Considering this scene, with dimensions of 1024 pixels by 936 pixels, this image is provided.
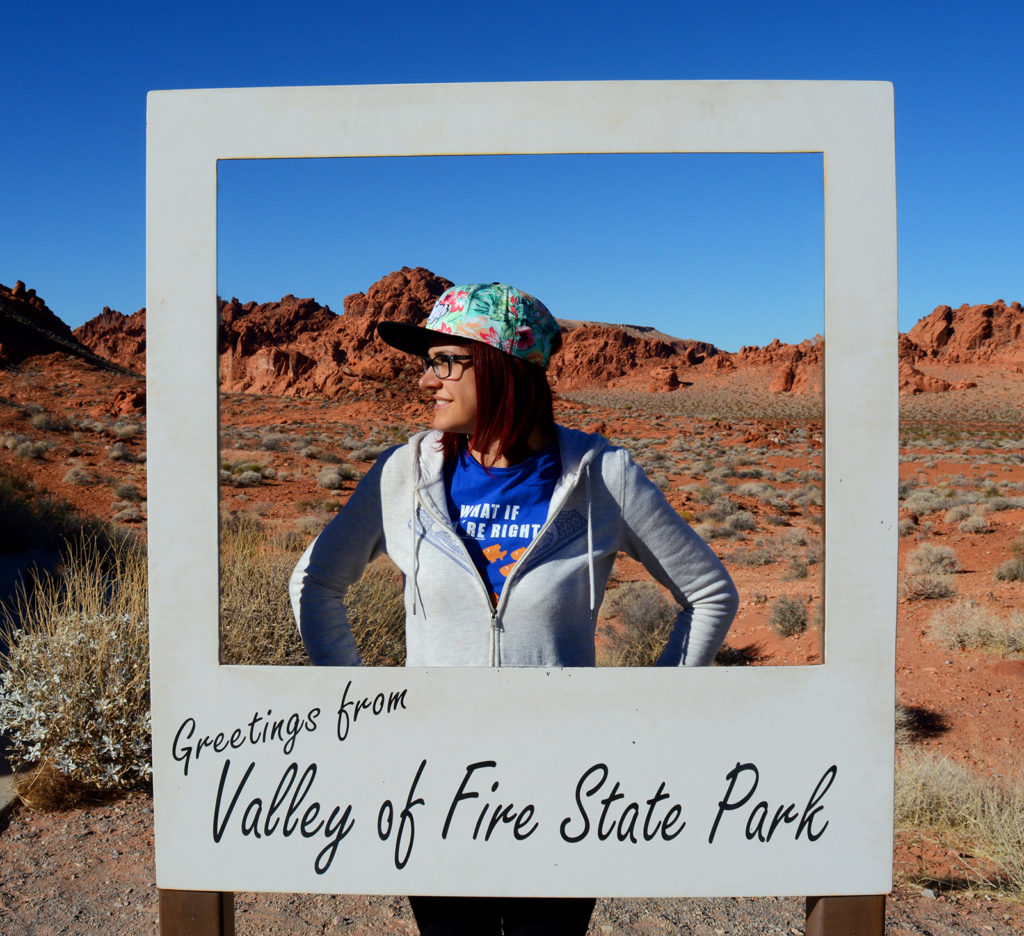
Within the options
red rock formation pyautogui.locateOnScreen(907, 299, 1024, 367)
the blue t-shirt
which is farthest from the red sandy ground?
red rock formation pyautogui.locateOnScreen(907, 299, 1024, 367)

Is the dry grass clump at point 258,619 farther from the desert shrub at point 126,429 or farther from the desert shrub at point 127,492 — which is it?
the desert shrub at point 126,429

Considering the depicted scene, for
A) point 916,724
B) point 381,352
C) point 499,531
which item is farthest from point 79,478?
point 499,531

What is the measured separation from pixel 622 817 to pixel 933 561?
9.96 m

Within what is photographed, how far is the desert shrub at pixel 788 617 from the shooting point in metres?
6.28

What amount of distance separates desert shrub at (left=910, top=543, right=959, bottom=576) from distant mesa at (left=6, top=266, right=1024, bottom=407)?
3.12 meters

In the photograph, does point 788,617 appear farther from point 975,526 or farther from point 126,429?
point 126,429

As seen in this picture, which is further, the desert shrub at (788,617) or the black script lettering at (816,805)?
the desert shrub at (788,617)

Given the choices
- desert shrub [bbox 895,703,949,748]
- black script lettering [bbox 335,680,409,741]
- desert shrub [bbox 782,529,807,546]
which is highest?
black script lettering [bbox 335,680,409,741]

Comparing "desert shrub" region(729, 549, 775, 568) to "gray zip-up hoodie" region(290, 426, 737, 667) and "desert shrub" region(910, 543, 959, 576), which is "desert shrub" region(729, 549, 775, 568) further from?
"gray zip-up hoodie" region(290, 426, 737, 667)

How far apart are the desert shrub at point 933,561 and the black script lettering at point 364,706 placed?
9.64m

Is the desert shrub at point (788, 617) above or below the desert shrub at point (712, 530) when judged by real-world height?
below

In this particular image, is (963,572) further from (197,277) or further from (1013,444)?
(1013,444)

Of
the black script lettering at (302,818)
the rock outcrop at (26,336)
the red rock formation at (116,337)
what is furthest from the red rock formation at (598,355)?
the red rock formation at (116,337)

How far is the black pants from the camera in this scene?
1.44 meters
